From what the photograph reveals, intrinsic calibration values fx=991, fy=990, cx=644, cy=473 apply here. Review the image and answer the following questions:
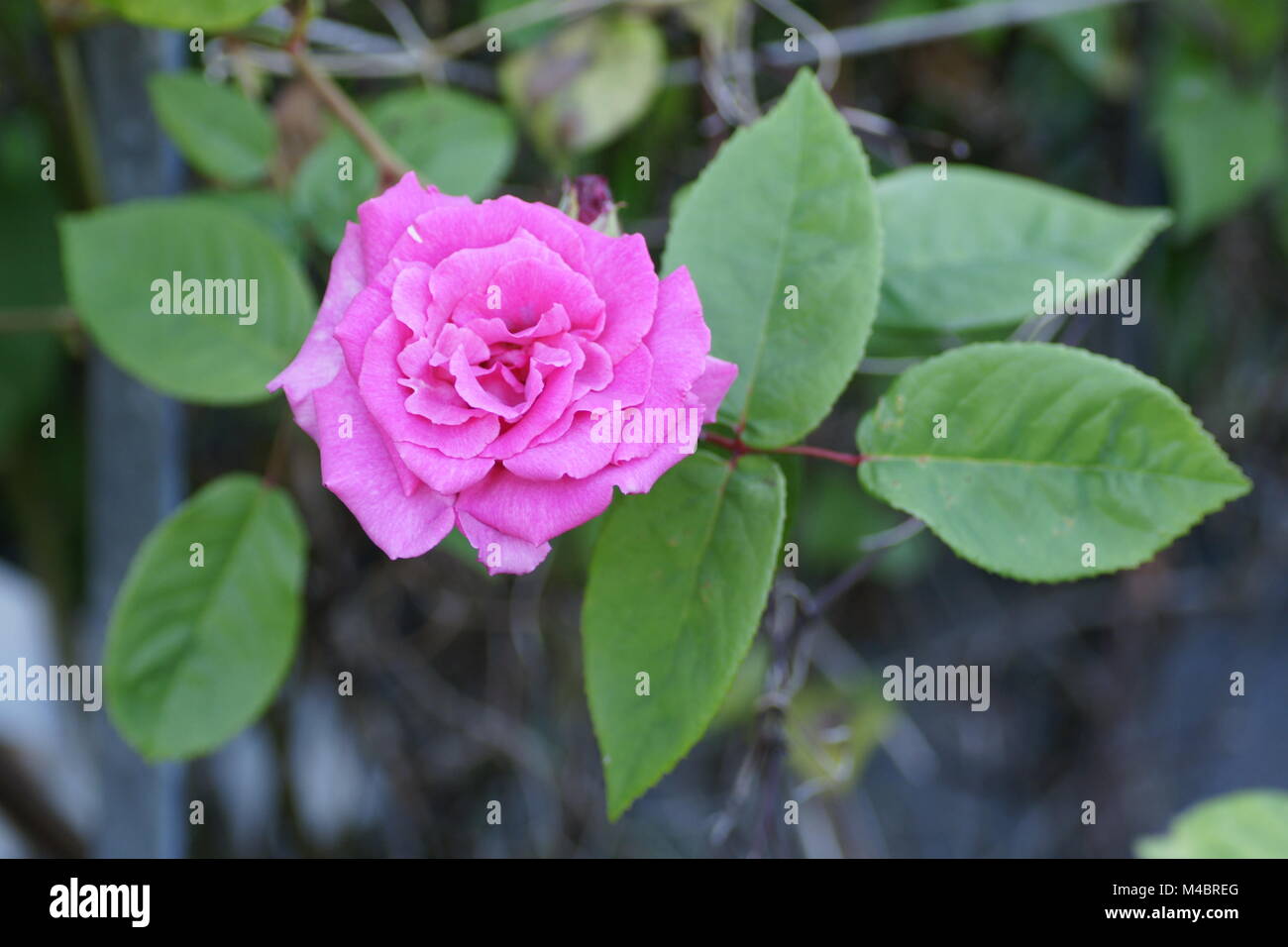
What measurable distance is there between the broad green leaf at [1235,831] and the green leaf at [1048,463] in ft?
1.28

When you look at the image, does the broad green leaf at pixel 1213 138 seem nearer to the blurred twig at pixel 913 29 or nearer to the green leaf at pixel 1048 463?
the blurred twig at pixel 913 29

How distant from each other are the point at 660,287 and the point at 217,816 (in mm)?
1006

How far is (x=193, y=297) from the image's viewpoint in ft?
1.97

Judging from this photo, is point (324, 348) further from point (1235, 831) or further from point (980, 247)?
point (1235, 831)

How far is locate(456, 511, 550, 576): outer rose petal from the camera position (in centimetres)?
34

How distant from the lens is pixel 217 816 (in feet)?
3.69

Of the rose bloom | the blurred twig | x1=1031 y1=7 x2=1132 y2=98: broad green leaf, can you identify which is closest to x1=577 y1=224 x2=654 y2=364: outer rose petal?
the rose bloom

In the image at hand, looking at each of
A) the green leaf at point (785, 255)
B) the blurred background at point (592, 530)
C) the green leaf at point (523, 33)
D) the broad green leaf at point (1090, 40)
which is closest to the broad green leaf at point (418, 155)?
the blurred background at point (592, 530)

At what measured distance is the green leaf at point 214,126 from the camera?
67 cm

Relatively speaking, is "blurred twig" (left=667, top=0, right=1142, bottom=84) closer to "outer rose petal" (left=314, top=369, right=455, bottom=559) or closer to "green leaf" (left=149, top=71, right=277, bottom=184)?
"green leaf" (left=149, top=71, right=277, bottom=184)

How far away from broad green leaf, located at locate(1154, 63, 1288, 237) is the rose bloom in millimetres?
888

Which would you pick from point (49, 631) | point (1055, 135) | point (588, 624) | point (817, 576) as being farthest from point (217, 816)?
point (1055, 135)

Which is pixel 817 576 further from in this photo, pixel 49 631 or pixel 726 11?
pixel 49 631

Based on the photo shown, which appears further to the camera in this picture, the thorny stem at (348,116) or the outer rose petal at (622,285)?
the thorny stem at (348,116)
